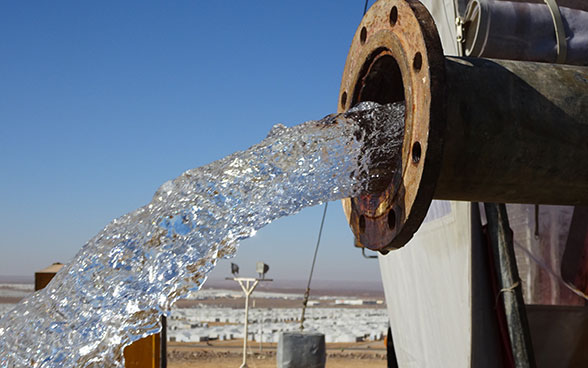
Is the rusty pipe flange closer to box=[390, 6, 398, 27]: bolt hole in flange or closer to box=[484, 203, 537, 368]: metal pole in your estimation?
box=[390, 6, 398, 27]: bolt hole in flange

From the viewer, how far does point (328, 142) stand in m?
1.83

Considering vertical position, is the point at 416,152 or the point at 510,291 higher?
the point at 416,152

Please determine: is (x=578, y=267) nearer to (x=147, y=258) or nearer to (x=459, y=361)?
(x=459, y=361)

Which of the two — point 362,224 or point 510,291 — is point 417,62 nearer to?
point 362,224

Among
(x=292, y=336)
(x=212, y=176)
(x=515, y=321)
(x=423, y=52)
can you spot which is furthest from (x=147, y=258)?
(x=292, y=336)

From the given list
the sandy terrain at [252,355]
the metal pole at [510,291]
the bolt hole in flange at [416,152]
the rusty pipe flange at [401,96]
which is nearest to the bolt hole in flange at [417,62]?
the rusty pipe flange at [401,96]

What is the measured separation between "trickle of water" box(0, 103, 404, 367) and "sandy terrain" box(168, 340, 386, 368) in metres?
15.3

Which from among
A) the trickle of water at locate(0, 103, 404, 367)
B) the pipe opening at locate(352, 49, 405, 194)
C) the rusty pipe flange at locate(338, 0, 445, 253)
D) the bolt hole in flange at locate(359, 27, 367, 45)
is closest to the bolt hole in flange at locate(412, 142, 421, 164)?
the rusty pipe flange at locate(338, 0, 445, 253)

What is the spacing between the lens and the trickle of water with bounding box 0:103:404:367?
1775 millimetres

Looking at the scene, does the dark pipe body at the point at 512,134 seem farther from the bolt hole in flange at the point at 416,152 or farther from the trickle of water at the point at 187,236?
the trickle of water at the point at 187,236

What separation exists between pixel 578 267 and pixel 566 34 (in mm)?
1160

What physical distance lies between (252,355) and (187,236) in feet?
56.1

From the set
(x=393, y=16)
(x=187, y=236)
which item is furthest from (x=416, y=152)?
(x=187, y=236)

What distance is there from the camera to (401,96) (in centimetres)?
204
